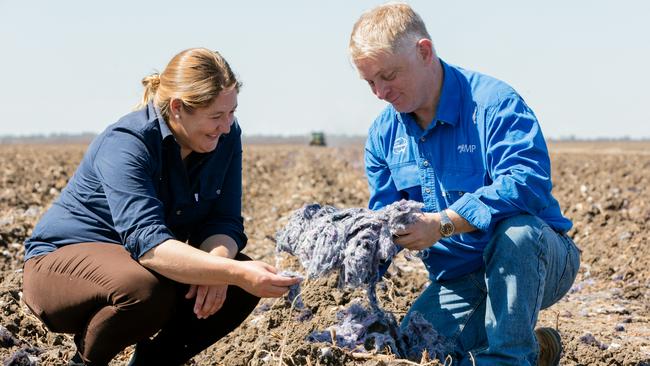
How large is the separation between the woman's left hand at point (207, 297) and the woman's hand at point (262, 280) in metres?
0.32

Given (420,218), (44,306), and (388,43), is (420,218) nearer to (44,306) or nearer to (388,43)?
(388,43)

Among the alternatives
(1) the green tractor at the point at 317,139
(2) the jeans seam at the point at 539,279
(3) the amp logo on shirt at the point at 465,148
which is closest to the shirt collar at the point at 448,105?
(3) the amp logo on shirt at the point at 465,148

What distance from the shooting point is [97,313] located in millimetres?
3820

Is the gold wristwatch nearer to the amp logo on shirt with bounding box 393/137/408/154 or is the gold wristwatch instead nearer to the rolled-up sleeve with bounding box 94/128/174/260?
the amp logo on shirt with bounding box 393/137/408/154

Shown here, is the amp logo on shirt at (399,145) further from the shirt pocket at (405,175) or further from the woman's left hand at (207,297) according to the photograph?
the woman's left hand at (207,297)

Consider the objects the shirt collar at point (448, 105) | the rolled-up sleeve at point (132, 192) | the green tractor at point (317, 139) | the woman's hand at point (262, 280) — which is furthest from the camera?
the green tractor at point (317, 139)

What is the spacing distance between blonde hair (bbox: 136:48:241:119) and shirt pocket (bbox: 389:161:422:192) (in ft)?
2.91

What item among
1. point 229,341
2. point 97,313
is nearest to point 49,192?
point 229,341

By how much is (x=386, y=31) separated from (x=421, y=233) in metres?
0.88

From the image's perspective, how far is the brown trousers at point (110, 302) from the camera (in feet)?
12.2

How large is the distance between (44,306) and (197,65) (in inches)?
50.3

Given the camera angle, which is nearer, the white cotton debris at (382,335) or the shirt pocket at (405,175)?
the white cotton debris at (382,335)

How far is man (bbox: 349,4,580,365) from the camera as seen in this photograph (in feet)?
12.2

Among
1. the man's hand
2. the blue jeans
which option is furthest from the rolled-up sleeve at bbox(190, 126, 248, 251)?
the blue jeans
